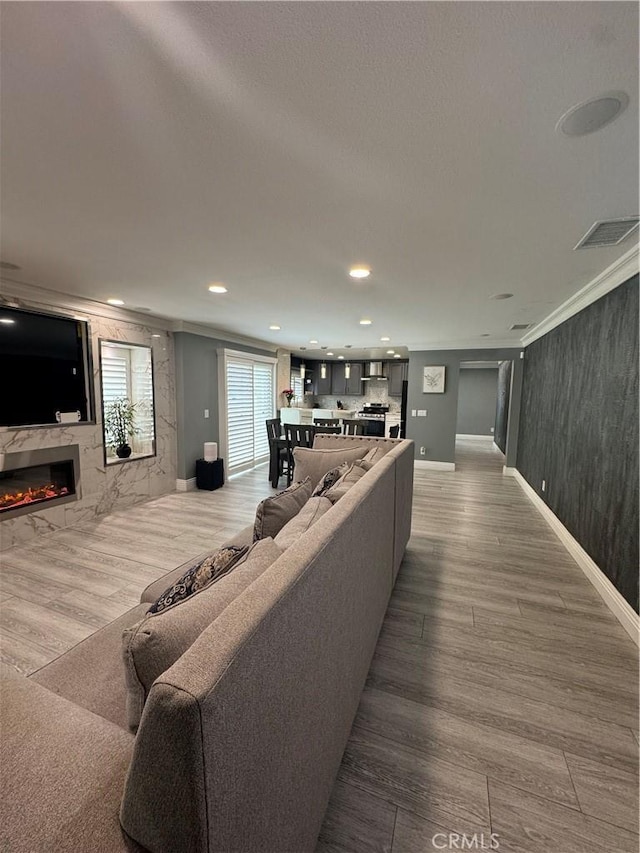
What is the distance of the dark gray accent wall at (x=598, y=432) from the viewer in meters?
2.34

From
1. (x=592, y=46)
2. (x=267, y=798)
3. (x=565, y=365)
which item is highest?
(x=592, y=46)

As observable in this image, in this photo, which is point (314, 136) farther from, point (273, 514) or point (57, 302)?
point (57, 302)

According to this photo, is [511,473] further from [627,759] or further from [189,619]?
[189,619]

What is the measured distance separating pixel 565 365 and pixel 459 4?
377 cm

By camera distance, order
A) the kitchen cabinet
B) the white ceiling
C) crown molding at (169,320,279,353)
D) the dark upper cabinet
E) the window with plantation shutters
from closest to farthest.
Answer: the white ceiling < crown molding at (169,320,279,353) < the window with plantation shutters < the dark upper cabinet < the kitchen cabinet

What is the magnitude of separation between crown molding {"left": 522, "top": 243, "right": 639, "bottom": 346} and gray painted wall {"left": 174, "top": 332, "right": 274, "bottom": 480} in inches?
185

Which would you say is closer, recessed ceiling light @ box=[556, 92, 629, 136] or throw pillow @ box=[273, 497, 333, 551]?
recessed ceiling light @ box=[556, 92, 629, 136]

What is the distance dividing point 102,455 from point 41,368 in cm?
115

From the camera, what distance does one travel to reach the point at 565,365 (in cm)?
381

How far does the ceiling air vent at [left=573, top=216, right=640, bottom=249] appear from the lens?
6.21ft

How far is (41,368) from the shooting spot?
348 cm

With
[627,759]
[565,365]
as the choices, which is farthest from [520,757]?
[565,365]

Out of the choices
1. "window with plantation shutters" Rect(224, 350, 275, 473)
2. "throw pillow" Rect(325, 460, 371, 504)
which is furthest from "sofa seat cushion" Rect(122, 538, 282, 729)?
"window with plantation shutters" Rect(224, 350, 275, 473)

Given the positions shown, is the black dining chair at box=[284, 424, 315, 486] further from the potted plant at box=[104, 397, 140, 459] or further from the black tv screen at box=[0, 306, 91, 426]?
the black tv screen at box=[0, 306, 91, 426]
